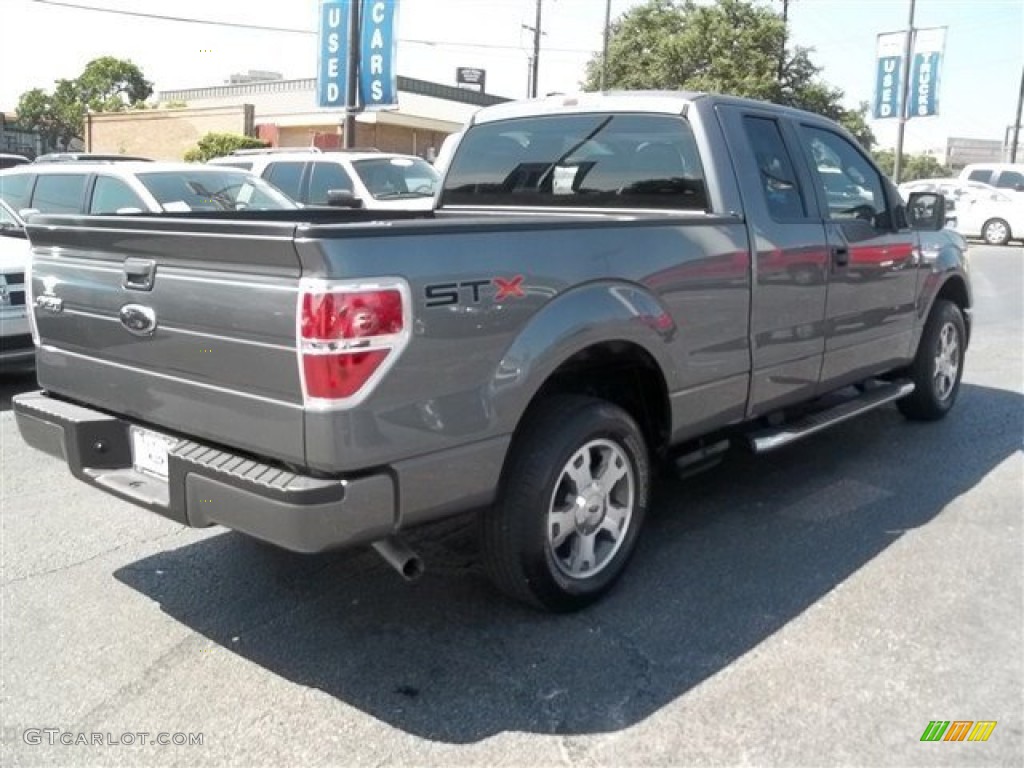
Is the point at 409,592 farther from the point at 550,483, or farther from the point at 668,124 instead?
the point at 668,124

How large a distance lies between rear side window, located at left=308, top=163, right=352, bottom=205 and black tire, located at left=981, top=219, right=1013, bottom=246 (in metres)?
18.4

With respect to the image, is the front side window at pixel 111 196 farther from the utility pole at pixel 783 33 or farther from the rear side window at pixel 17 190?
the utility pole at pixel 783 33

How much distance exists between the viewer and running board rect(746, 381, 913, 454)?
4527mm

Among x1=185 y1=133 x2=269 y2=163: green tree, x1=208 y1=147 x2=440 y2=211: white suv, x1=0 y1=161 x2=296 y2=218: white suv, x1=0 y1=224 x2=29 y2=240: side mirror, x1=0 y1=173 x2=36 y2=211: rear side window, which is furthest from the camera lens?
x1=185 y1=133 x2=269 y2=163: green tree

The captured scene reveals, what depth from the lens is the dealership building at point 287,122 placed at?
35531 millimetres

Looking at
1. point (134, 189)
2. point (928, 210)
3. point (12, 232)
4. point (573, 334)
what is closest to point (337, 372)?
point (573, 334)

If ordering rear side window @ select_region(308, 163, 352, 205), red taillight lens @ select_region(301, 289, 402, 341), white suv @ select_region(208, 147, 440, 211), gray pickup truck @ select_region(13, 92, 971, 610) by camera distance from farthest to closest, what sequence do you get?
rear side window @ select_region(308, 163, 352, 205) → white suv @ select_region(208, 147, 440, 211) → gray pickup truck @ select_region(13, 92, 971, 610) → red taillight lens @ select_region(301, 289, 402, 341)

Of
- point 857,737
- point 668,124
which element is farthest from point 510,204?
point 857,737

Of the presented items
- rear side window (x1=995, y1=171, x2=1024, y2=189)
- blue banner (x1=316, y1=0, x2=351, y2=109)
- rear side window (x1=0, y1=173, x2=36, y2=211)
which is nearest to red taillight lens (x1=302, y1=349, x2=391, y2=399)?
rear side window (x1=0, y1=173, x2=36, y2=211)

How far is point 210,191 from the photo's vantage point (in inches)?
342

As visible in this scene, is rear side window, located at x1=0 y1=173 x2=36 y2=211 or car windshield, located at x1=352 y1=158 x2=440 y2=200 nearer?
rear side window, located at x1=0 y1=173 x2=36 y2=211

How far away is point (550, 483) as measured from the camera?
343 cm

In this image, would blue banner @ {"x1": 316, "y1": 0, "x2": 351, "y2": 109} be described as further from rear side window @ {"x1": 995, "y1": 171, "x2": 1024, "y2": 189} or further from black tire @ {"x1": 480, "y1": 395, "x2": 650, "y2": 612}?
rear side window @ {"x1": 995, "y1": 171, "x2": 1024, "y2": 189}

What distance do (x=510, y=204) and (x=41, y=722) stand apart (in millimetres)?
3184
